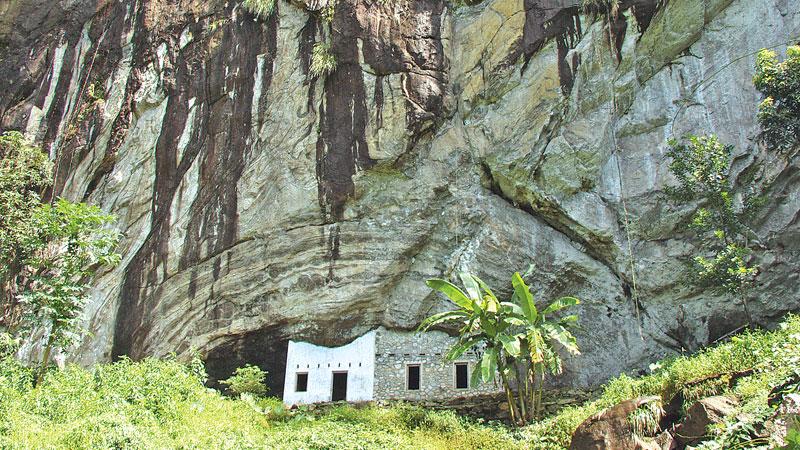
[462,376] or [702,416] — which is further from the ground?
[462,376]

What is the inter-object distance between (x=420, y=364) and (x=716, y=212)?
789cm

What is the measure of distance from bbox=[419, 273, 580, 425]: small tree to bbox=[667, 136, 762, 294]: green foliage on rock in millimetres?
3057

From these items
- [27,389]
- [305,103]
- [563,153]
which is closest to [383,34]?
[305,103]

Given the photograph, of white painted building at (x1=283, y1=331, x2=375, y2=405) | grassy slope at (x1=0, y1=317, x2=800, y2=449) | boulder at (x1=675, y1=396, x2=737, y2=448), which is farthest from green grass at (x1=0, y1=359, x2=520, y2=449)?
boulder at (x1=675, y1=396, x2=737, y2=448)

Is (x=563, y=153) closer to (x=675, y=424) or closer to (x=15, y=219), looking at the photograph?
(x=675, y=424)

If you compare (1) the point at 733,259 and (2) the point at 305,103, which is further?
(2) the point at 305,103

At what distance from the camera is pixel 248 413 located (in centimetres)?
1554

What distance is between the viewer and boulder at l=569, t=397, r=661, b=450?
11.7 metres

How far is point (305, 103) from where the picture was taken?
20.2m

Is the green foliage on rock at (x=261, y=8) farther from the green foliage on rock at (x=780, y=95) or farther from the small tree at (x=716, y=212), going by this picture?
the green foliage on rock at (x=780, y=95)

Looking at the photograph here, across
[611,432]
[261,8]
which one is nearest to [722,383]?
[611,432]

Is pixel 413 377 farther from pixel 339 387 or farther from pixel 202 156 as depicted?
pixel 202 156

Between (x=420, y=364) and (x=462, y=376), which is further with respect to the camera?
(x=420, y=364)

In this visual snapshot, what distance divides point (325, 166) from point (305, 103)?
205 cm
